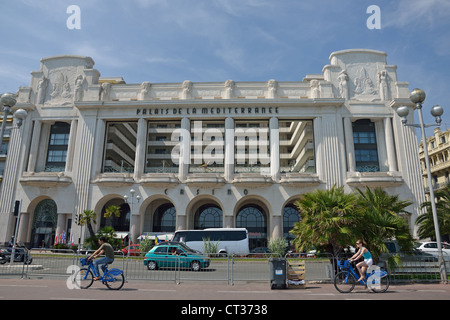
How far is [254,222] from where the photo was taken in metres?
40.0

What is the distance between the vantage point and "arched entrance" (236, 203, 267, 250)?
128 ft

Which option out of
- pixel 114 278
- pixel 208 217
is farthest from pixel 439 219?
pixel 114 278

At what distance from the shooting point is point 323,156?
3650cm

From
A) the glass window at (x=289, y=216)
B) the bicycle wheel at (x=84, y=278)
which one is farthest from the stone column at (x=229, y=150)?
the bicycle wheel at (x=84, y=278)

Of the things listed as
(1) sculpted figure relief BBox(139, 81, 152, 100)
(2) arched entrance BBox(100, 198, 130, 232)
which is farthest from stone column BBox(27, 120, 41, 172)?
(1) sculpted figure relief BBox(139, 81, 152, 100)

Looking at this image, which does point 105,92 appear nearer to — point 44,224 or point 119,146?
point 119,146

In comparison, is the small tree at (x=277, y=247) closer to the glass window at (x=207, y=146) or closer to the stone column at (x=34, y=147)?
the glass window at (x=207, y=146)

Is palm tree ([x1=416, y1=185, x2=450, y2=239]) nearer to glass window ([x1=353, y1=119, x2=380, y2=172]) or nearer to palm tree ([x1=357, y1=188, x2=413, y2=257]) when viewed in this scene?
glass window ([x1=353, y1=119, x2=380, y2=172])

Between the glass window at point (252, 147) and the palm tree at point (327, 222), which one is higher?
the glass window at point (252, 147)

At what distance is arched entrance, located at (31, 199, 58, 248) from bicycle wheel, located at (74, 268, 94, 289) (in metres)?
31.9

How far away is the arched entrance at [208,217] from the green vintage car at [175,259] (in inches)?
761

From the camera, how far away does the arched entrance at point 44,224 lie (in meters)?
38.0
